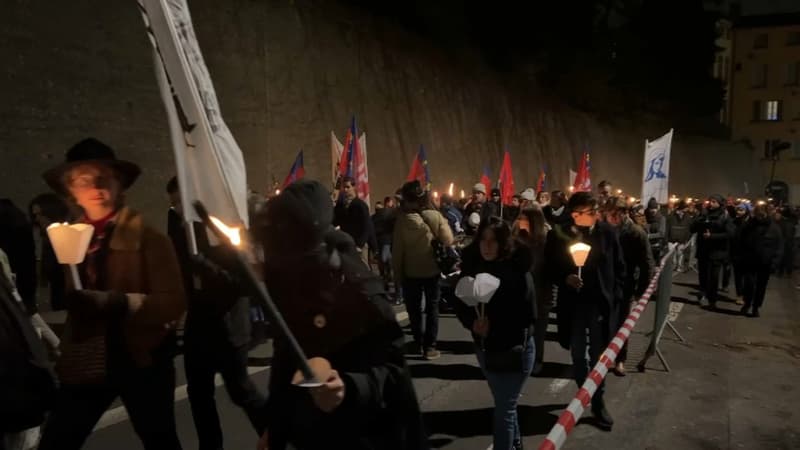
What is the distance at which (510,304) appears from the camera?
418 centimetres

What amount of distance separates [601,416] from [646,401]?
99 cm

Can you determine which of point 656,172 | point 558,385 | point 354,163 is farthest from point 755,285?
point 354,163

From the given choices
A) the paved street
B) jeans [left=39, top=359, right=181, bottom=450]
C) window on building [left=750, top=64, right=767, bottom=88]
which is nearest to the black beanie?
jeans [left=39, top=359, right=181, bottom=450]

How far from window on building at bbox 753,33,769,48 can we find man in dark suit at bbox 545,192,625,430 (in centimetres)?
6791

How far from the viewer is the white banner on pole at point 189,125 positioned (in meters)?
2.28

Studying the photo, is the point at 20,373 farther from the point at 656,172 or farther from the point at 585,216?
the point at 656,172

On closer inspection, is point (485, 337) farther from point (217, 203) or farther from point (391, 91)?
point (391, 91)

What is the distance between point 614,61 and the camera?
39.0 metres

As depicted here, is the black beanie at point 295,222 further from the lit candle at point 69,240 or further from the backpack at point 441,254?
the backpack at point 441,254

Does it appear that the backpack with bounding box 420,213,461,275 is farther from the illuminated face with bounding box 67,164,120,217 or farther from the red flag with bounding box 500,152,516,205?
the red flag with bounding box 500,152,516,205

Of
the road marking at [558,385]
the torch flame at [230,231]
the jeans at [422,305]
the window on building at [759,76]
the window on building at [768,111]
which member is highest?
the window on building at [759,76]

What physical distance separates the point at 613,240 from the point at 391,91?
16903 mm

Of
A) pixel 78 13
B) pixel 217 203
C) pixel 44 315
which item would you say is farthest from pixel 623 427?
pixel 78 13

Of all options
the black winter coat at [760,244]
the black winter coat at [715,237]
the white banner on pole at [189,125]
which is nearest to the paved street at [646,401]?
the black winter coat at [760,244]
